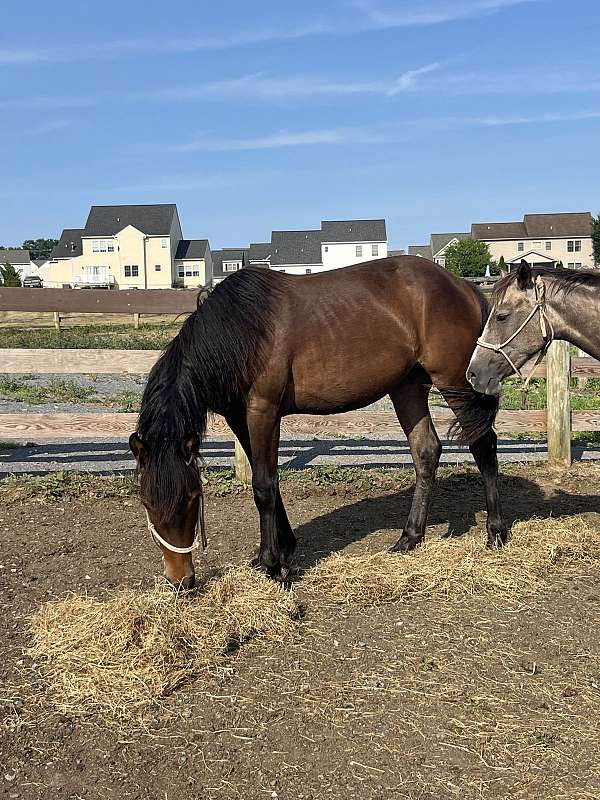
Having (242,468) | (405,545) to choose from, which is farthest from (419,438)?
(242,468)

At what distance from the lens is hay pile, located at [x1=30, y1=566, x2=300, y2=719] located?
11.6ft

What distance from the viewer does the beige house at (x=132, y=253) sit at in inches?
2726

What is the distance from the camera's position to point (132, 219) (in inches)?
2746

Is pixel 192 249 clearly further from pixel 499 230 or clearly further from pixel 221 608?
pixel 221 608

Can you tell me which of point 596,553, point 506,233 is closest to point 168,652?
point 596,553

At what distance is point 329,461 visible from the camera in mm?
8633

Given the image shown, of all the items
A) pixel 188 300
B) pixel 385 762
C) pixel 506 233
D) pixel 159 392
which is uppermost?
pixel 506 233

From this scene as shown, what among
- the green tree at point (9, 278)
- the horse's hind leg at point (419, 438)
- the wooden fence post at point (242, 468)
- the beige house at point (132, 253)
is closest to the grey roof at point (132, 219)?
the beige house at point (132, 253)

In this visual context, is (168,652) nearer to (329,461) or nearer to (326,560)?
(326,560)

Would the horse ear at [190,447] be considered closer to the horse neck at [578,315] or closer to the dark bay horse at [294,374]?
the dark bay horse at [294,374]

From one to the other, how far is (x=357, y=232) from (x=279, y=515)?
235ft

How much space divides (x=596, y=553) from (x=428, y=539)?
112cm

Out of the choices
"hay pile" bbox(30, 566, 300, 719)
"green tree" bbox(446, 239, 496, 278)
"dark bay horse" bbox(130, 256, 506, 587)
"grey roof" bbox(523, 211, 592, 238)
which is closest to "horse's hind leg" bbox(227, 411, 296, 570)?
"dark bay horse" bbox(130, 256, 506, 587)

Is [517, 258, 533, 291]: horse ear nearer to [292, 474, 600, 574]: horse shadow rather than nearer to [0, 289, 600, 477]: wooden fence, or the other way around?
[292, 474, 600, 574]: horse shadow
